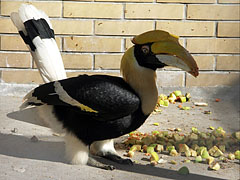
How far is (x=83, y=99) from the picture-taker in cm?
277

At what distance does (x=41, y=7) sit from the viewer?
4164 millimetres

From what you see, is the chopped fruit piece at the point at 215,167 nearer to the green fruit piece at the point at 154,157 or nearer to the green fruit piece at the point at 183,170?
the green fruit piece at the point at 183,170

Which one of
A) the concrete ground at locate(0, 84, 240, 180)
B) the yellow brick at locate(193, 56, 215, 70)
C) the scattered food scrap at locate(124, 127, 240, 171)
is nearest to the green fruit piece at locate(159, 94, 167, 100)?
the concrete ground at locate(0, 84, 240, 180)

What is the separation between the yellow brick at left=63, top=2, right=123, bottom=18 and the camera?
4.19 meters

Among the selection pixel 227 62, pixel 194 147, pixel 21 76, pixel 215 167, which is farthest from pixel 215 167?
pixel 21 76

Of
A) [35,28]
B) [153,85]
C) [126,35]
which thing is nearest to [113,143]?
[153,85]

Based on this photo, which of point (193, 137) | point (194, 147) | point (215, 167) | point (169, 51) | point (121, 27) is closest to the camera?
point (169, 51)

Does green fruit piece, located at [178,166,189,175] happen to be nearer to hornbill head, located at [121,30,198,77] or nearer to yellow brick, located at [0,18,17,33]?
hornbill head, located at [121,30,198,77]

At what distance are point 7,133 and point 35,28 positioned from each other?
77cm

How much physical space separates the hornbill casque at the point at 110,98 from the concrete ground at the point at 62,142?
11 cm

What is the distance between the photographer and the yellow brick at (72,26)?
13.8 feet

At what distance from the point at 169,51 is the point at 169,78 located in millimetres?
1756

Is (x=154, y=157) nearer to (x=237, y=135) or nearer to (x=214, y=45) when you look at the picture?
(x=237, y=135)

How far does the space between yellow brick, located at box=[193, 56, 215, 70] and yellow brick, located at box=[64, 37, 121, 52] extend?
2.40ft
